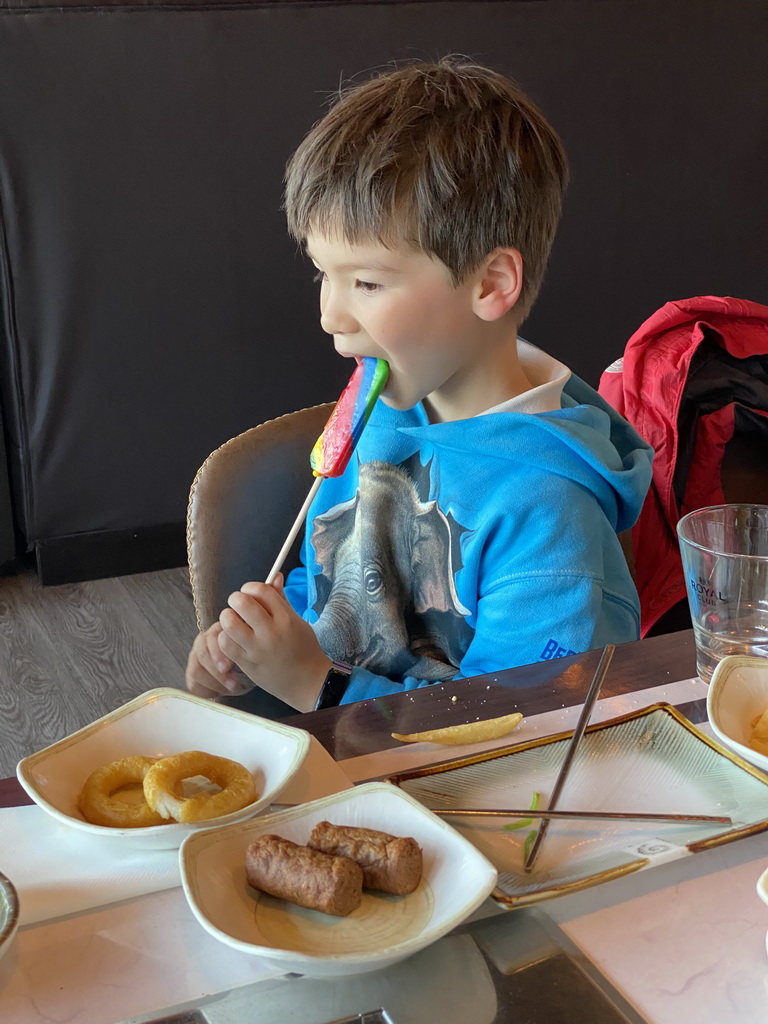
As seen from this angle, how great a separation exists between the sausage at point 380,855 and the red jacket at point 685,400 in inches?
44.1

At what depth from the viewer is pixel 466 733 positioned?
2.64 ft

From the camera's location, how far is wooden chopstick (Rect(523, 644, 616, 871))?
0.69 meters

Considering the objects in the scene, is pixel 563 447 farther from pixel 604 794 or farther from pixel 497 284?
pixel 604 794

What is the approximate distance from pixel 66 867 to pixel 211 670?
46cm

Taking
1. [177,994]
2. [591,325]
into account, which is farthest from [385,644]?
[591,325]

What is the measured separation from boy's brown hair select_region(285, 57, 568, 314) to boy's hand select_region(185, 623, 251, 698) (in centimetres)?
43

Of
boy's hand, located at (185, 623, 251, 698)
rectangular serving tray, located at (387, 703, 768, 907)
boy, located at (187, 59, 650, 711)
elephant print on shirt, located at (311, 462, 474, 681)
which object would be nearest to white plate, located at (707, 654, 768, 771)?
rectangular serving tray, located at (387, 703, 768, 907)

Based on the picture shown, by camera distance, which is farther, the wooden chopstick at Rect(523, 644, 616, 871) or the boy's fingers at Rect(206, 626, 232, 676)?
the boy's fingers at Rect(206, 626, 232, 676)

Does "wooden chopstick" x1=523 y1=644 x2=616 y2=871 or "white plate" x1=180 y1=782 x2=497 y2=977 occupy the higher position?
"white plate" x1=180 y1=782 x2=497 y2=977

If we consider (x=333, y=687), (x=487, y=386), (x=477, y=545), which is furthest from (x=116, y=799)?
(x=487, y=386)

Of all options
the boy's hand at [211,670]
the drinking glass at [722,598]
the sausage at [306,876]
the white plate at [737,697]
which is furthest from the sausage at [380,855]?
the boy's hand at [211,670]

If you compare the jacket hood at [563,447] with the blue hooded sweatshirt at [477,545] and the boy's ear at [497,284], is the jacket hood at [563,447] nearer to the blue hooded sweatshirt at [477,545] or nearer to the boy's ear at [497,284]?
the blue hooded sweatshirt at [477,545]

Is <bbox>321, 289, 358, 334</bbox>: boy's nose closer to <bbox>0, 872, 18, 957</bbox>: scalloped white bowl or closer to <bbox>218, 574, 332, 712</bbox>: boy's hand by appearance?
<bbox>218, 574, 332, 712</bbox>: boy's hand

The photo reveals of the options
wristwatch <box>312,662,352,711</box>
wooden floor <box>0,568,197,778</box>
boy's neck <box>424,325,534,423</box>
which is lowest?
wooden floor <box>0,568,197,778</box>
